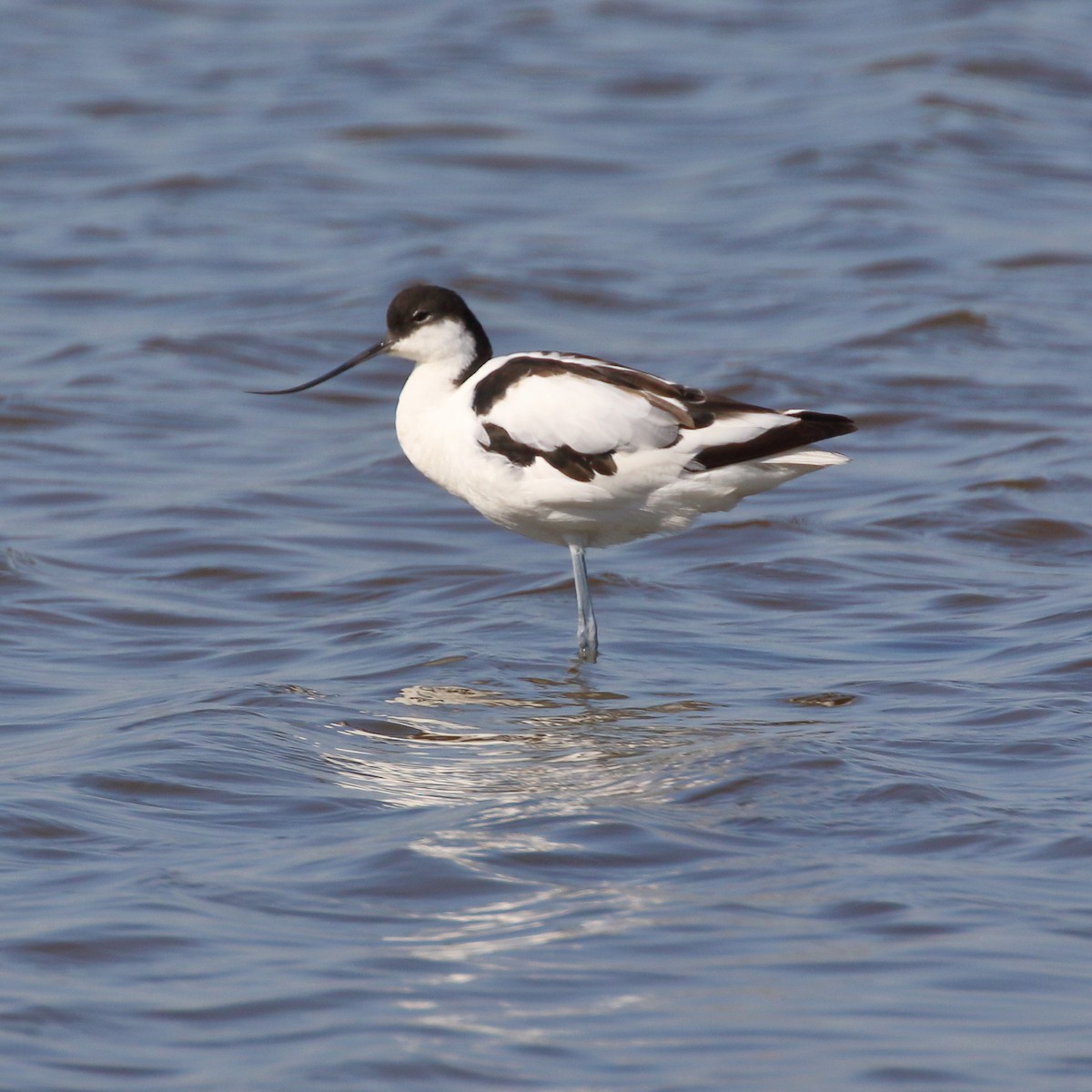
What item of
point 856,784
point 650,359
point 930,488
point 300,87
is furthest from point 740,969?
point 300,87

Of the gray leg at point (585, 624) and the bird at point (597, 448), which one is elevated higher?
the bird at point (597, 448)

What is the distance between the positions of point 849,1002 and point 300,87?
14.7 metres

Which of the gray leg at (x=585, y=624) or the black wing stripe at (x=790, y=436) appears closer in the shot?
the black wing stripe at (x=790, y=436)

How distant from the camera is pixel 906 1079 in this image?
3.65 meters

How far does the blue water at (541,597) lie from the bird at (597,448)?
0.56 metres

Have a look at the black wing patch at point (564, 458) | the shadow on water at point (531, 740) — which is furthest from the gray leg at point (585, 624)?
the black wing patch at point (564, 458)

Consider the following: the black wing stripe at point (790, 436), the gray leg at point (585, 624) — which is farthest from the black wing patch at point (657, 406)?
the gray leg at point (585, 624)

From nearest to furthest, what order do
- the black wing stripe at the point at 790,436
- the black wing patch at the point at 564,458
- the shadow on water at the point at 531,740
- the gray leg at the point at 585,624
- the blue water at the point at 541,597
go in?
the blue water at the point at 541,597 < the shadow on water at the point at 531,740 < the black wing stripe at the point at 790,436 < the black wing patch at the point at 564,458 < the gray leg at the point at 585,624

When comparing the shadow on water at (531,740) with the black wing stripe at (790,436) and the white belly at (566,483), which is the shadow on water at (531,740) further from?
the black wing stripe at (790,436)

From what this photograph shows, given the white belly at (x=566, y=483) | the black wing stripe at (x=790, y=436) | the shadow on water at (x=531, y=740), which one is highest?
the black wing stripe at (x=790, y=436)

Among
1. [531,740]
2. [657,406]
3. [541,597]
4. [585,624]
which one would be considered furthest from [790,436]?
[541,597]

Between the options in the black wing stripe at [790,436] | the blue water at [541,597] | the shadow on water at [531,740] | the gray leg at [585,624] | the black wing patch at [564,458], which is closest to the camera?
the blue water at [541,597]

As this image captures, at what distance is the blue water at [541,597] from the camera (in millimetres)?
4039

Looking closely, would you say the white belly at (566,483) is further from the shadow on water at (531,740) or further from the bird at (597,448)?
the shadow on water at (531,740)
